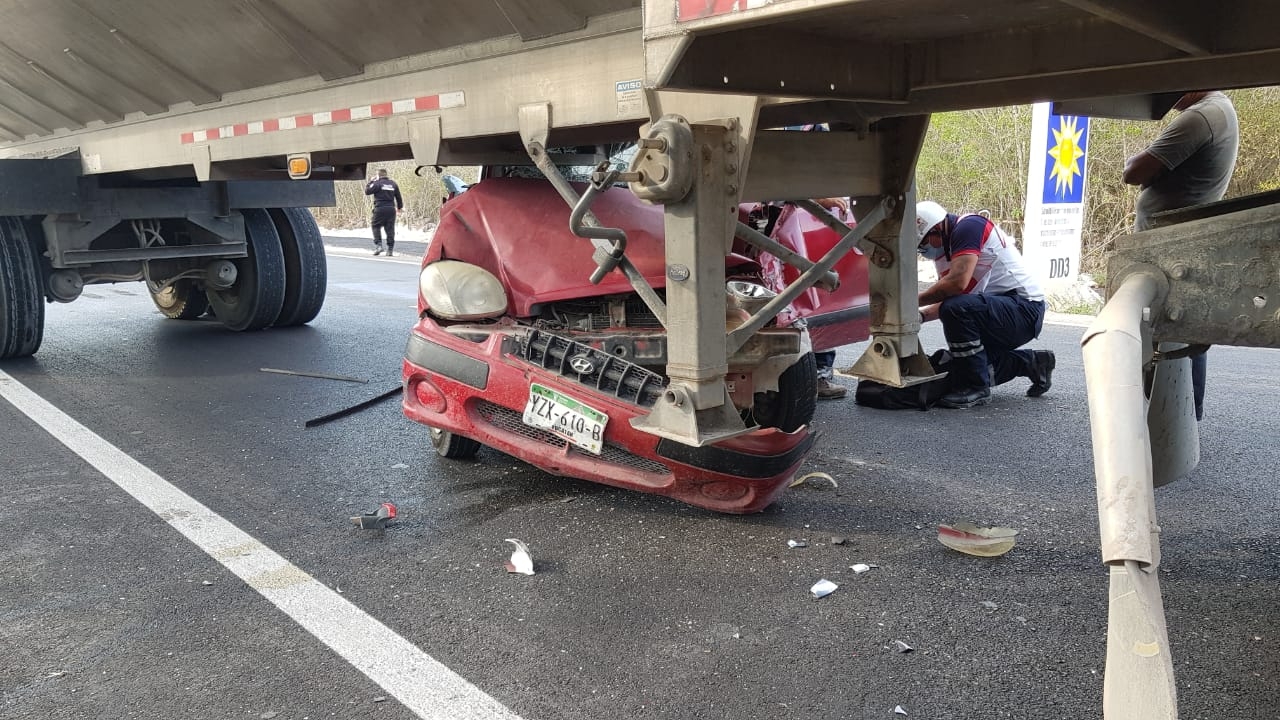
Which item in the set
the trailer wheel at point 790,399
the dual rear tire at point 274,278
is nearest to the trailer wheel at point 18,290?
the dual rear tire at point 274,278

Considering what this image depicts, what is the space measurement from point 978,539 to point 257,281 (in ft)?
22.9

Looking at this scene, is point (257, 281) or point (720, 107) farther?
point (257, 281)

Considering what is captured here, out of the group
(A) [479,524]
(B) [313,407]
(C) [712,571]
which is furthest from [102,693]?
(B) [313,407]

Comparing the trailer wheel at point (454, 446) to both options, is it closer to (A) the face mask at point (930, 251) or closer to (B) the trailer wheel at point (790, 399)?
(B) the trailer wheel at point (790, 399)

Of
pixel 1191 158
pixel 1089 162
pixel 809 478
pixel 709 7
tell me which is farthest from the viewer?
pixel 1089 162

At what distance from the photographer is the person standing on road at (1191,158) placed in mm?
4566

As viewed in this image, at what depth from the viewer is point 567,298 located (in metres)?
4.18

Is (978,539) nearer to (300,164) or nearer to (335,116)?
(335,116)

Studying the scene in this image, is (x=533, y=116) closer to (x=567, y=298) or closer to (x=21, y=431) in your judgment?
(x=567, y=298)

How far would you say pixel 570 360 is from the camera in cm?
384

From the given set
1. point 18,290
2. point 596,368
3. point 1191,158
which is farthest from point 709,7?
point 18,290

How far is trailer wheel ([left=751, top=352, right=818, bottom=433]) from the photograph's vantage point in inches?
168

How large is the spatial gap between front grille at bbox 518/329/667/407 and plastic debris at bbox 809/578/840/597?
834 mm

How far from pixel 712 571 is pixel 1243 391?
4.01 metres
